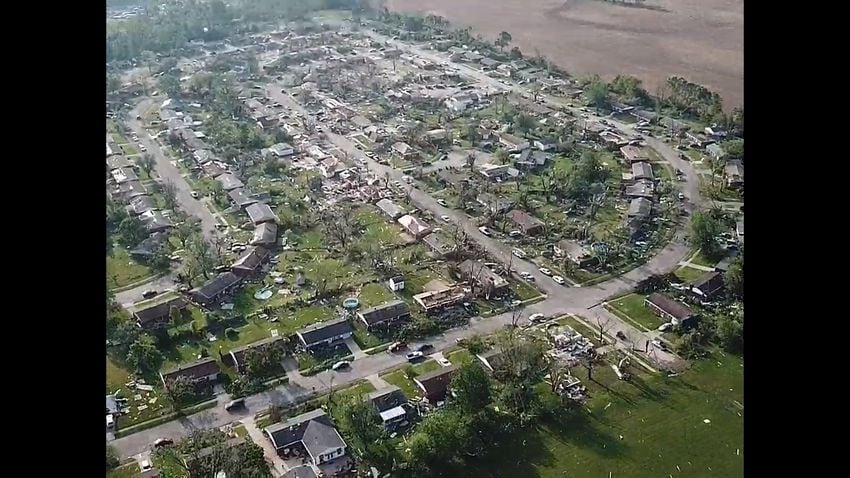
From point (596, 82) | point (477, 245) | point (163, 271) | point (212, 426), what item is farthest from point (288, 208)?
point (596, 82)

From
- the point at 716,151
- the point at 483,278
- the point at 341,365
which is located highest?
the point at 716,151

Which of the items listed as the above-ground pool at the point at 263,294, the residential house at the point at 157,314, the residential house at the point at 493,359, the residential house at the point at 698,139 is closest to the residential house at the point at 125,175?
the residential house at the point at 157,314

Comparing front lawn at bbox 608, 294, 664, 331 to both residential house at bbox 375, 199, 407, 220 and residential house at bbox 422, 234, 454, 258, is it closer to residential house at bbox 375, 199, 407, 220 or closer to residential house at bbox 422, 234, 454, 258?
residential house at bbox 422, 234, 454, 258

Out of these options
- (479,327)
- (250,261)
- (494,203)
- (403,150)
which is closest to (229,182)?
(250,261)

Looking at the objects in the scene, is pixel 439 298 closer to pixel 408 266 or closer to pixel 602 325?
pixel 408 266

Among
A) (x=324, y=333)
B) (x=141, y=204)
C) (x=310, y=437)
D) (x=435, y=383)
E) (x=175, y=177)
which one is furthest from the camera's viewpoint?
(x=175, y=177)

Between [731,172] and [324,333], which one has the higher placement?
[731,172]

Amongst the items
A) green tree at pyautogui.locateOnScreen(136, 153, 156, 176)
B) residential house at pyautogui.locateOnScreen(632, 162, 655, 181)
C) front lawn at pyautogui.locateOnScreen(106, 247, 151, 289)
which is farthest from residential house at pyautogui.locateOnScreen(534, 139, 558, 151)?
front lawn at pyautogui.locateOnScreen(106, 247, 151, 289)
